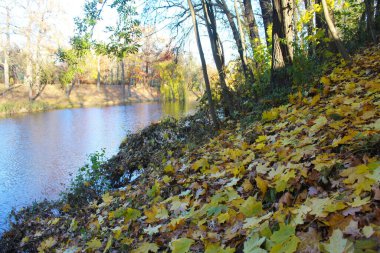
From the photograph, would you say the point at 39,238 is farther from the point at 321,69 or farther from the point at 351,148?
the point at 321,69

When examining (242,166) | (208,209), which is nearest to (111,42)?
(242,166)

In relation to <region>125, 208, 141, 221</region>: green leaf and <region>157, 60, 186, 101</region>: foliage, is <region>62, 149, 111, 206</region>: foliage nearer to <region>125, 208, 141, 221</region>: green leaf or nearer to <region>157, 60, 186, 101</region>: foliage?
<region>125, 208, 141, 221</region>: green leaf

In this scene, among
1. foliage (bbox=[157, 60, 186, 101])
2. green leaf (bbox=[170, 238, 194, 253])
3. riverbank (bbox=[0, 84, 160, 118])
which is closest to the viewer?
green leaf (bbox=[170, 238, 194, 253])

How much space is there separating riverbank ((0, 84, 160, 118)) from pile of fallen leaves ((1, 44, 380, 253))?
27.2 meters

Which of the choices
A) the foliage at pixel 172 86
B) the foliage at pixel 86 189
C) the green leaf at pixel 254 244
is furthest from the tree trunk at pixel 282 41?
the foliage at pixel 172 86

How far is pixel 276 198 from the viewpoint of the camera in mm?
2650

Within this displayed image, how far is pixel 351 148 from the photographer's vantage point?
2.69 m

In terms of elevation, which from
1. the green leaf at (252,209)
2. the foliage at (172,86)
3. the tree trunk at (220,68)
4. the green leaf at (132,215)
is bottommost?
the green leaf at (132,215)

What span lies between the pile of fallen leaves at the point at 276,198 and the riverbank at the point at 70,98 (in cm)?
2723

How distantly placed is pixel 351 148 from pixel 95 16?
6.38 meters

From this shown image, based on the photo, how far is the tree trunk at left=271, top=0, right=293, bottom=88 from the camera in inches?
260

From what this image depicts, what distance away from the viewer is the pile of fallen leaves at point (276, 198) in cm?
187

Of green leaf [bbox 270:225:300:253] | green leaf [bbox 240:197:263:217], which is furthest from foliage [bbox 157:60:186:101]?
green leaf [bbox 270:225:300:253]

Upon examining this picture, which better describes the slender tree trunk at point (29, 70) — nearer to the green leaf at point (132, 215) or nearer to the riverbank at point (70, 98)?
the riverbank at point (70, 98)
